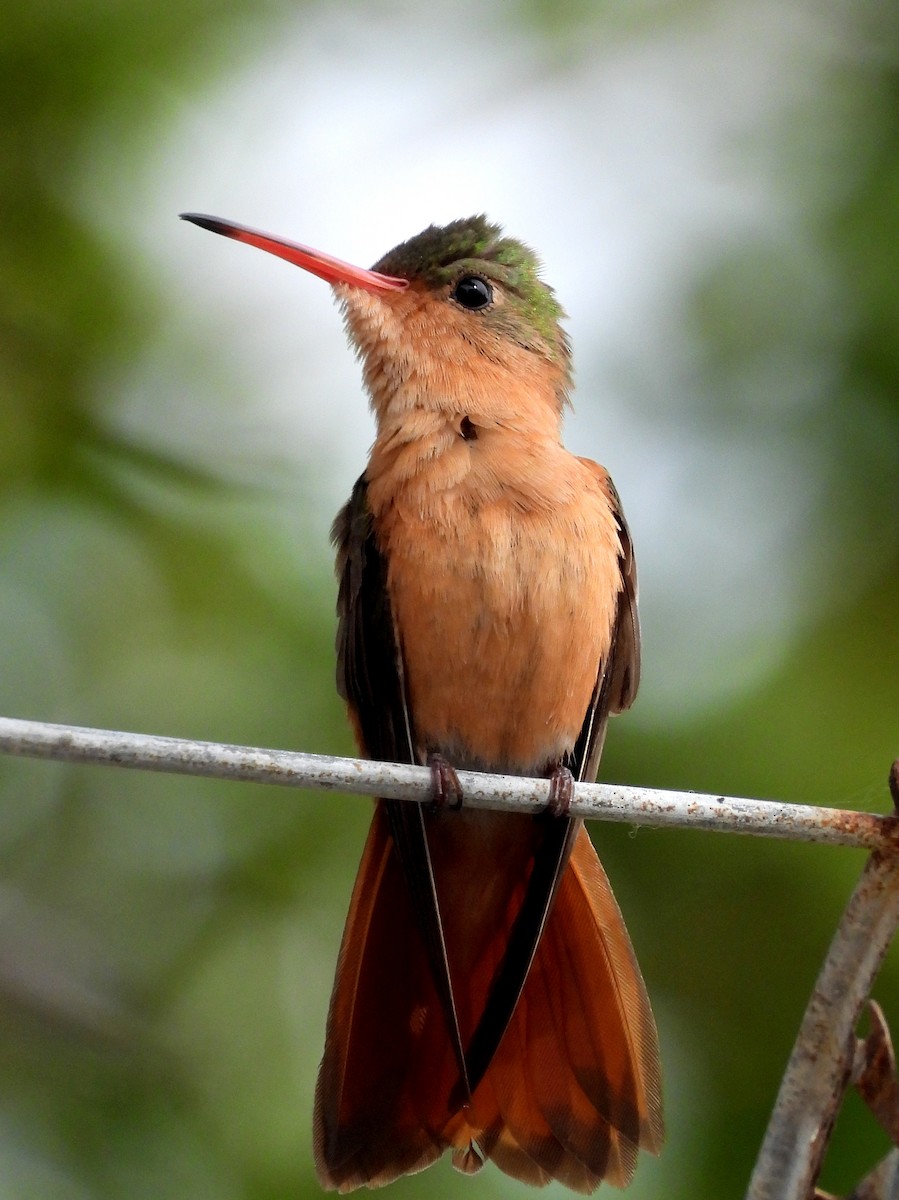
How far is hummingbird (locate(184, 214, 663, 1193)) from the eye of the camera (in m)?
3.38

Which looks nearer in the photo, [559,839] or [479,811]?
[559,839]

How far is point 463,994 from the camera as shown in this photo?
373 centimetres

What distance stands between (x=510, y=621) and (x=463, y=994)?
40.6 inches

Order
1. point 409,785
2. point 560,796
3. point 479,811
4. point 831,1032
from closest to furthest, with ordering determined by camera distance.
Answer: point 831,1032 < point 409,785 < point 560,796 < point 479,811

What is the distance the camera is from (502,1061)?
350cm

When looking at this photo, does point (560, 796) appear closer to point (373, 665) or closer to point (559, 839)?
point (559, 839)

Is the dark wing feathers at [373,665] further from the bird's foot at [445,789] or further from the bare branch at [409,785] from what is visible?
the bare branch at [409,785]

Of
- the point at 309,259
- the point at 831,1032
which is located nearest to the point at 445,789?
the point at 831,1032

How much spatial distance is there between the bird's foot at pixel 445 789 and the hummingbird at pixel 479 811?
1.6 inches

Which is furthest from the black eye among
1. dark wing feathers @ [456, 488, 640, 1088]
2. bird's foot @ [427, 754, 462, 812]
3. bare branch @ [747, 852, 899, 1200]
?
bare branch @ [747, 852, 899, 1200]

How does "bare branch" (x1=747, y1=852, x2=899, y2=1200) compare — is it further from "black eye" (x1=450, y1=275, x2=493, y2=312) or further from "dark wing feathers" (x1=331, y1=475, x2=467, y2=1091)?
"black eye" (x1=450, y1=275, x2=493, y2=312)

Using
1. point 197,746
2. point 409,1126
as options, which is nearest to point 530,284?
point 409,1126

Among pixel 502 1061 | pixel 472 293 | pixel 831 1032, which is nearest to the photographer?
pixel 831 1032

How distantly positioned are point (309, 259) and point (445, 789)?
2033 millimetres
